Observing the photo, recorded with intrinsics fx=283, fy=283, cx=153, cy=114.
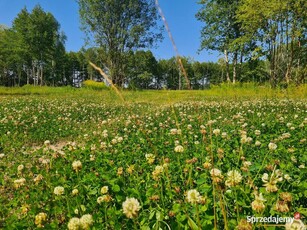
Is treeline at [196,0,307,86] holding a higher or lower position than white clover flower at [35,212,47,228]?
higher

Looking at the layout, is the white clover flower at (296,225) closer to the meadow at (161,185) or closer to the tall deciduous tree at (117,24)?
the meadow at (161,185)

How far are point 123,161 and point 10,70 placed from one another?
9822cm

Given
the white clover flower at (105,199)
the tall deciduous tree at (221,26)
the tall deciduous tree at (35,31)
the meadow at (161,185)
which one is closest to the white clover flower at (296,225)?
the meadow at (161,185)

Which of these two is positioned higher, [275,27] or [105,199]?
[275,27]

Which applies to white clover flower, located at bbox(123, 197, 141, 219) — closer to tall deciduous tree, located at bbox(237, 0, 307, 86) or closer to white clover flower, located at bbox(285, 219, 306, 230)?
white clover flower, located at bbox(285, 219, 306, 230)

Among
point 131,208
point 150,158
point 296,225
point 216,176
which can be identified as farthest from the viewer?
point 150,158

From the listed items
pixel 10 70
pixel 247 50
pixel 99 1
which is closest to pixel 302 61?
pixel 247 50

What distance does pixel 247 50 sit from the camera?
1654 inches

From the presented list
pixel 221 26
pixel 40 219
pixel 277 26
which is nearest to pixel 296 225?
pixel 40 219

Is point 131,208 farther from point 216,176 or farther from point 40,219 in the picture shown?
point 40,219

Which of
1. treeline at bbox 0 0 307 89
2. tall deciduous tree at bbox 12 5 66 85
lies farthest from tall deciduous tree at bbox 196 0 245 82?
tall deciduous tree at bbox 12 5 66 85

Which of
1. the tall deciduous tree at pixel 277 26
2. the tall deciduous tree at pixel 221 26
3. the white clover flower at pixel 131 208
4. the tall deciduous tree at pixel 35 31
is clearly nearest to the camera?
the white clover flower at pixel 131 208

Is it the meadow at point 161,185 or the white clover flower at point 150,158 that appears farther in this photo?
the white clover flower at point 150,158

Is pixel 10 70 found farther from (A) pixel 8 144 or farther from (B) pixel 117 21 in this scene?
(A) pixel 8 144
